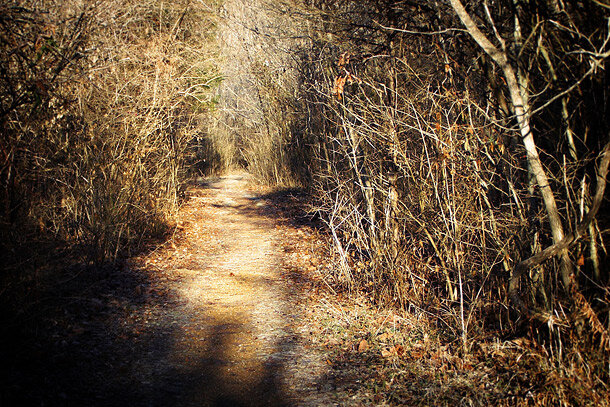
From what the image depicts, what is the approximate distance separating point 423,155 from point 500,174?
2.92ft

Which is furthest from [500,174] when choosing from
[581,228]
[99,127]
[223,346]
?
[99,127]

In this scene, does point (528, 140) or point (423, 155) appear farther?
point (423, 155)

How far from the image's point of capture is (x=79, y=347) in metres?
A: 4.76

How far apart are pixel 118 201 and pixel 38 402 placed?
4398mm

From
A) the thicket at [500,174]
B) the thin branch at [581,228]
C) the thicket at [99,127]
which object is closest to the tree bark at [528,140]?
the thicket at [500,174]

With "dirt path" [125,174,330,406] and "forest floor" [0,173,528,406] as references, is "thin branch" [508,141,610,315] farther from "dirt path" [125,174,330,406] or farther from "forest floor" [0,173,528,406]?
"dirt path" [125,174,330,406]

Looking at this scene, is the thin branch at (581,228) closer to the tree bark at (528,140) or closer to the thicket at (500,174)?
the thicket at (500,174)

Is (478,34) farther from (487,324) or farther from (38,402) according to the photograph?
(38,402)

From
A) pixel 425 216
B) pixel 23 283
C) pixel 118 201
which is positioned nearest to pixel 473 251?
pixel 425 216

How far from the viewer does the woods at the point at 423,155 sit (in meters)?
3.97

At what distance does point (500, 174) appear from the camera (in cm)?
510

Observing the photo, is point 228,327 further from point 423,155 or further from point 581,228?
point 581,228

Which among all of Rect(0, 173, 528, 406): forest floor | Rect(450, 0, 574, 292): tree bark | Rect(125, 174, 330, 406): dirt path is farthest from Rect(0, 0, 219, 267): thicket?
Rect(450, 0, 574, 292): tree bark

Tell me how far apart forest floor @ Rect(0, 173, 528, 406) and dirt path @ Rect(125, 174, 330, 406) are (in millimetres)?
18
